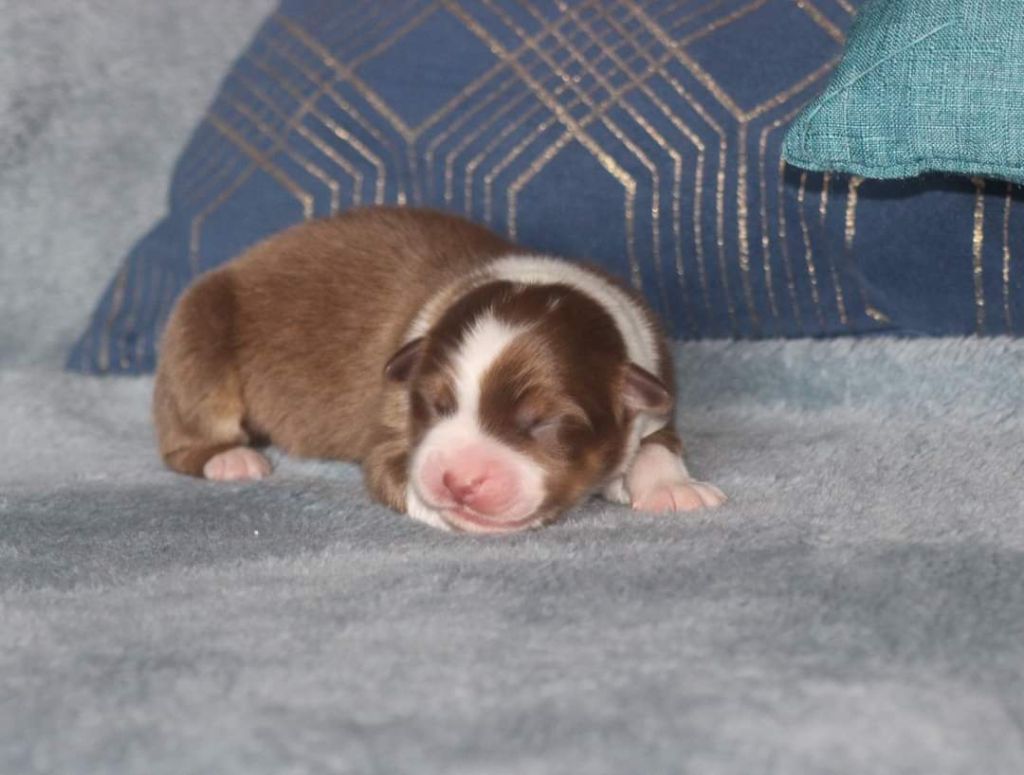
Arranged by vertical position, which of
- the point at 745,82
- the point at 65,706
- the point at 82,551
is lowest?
the point at 82,551

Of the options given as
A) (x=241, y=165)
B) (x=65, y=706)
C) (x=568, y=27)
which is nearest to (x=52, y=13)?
(x=241, y=165)

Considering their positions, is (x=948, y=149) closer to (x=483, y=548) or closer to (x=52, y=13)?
(x=483, y=548)

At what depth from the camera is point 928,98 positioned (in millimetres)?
3000

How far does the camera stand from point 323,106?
4.30 meters

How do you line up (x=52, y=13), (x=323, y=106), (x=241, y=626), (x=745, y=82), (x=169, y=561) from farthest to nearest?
(x=52, y=13)
(x=323, y=106)
(x=745, y=82)
(x=169, y=561)
(x=241, y=626)

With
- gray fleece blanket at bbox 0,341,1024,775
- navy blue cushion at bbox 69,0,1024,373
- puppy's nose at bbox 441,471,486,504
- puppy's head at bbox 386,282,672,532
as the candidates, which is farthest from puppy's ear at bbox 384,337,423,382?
navy blue cushion at bbox 69,0,1024,373

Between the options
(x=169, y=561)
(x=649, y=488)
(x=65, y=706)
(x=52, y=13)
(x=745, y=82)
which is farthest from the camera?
(x=52, y=13)

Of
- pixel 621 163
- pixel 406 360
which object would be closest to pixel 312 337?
pixel 406 360

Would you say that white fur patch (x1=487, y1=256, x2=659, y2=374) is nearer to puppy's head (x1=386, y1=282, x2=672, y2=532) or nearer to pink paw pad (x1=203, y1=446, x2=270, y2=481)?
puppy's head (x1=386, y1=282, x2=672, y2=532)

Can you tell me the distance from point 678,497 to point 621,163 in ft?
3.44

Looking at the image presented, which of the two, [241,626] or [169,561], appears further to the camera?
[169,561]

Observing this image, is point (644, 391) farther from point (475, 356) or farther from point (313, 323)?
point (313, 323)

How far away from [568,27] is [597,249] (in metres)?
0.55

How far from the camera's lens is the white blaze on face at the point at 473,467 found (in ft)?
10.0
